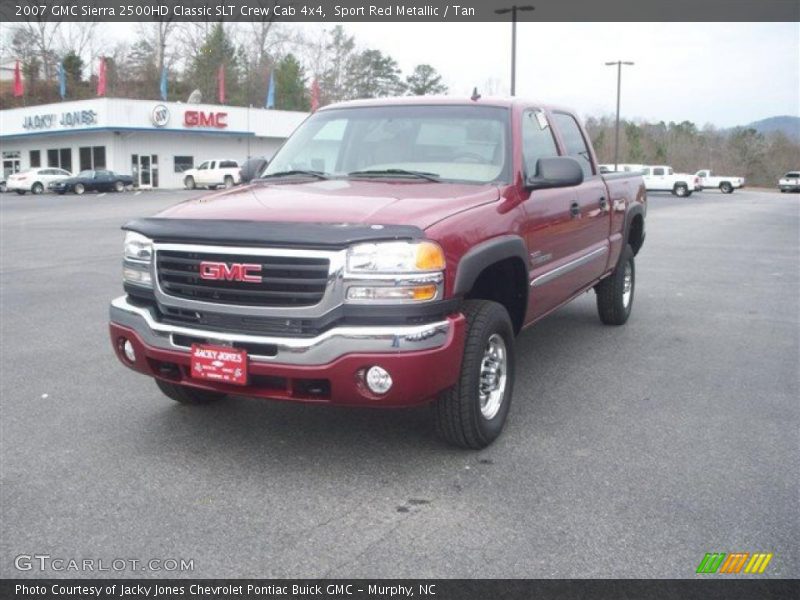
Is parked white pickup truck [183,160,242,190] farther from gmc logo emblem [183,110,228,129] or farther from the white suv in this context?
the white suv

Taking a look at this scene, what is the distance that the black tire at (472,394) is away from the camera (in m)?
4.09

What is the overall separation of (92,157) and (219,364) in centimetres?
5139

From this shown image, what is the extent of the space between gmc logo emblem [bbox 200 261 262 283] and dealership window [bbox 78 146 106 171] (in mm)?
49635

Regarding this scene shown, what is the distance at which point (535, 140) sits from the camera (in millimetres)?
5555

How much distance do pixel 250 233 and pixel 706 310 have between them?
20.8 ft

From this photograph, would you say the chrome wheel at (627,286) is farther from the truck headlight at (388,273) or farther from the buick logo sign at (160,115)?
the buick logo sign at (160,115)

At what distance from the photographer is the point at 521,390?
5.52 metres

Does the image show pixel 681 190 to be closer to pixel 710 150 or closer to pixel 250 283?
pixel 710 150

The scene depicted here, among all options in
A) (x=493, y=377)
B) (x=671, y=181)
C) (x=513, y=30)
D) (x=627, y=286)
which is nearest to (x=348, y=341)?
(x=493, y=377)

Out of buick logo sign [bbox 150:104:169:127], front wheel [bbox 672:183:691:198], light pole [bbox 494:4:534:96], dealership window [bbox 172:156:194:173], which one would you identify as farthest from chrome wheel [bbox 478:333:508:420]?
dealership window [bbox 172:156:194:173]

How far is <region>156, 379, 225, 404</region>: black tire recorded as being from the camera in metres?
4.96

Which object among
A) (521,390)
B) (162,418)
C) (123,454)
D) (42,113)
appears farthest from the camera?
(42,113)
